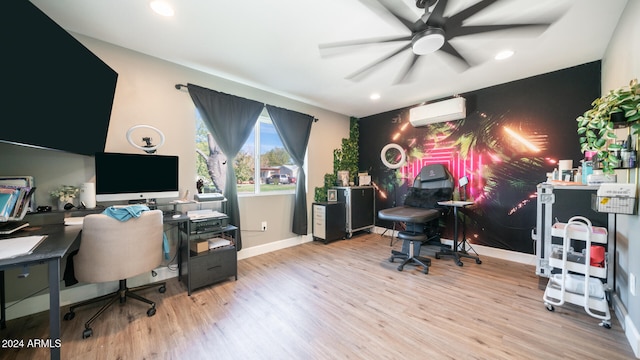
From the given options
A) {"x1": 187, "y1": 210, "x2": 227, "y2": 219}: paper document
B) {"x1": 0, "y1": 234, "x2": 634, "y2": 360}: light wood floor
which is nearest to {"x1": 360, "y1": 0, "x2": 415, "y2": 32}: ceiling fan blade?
{"x1": 0, "y1": 234, "x2": 634, "y2": 360}: light wood floor

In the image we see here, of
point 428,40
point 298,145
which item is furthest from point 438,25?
point 298,145

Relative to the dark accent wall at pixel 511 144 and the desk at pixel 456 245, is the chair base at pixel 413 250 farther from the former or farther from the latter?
the dark accent wall at pixel 511 144

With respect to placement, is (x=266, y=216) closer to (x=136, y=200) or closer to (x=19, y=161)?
(x=136, y=200)

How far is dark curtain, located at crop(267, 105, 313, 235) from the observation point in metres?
3.77

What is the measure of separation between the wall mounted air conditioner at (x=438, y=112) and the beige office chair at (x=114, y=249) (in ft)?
12.7

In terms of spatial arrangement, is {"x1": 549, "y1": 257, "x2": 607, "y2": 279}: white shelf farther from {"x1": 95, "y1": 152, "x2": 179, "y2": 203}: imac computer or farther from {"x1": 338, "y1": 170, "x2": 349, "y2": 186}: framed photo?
{"x1": 95, "y1": 152, "x2": 179, "y2": 203}: imac computer

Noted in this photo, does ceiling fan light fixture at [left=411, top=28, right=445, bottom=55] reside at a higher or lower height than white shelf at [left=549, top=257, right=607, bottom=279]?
higher

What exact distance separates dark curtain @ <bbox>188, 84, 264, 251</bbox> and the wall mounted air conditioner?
2680 mm

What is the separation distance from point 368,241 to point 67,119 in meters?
4.08

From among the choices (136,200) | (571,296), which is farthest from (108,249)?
(571,296)

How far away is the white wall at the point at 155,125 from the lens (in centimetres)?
199

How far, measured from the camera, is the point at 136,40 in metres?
2.25

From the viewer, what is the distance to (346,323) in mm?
1895

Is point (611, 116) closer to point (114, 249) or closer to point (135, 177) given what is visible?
point (114, 249)
